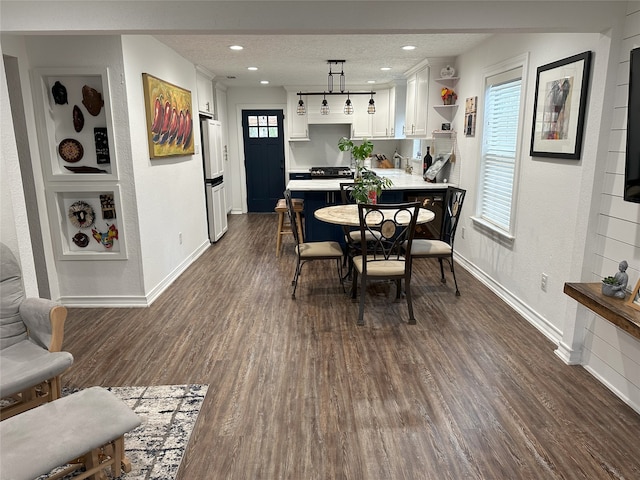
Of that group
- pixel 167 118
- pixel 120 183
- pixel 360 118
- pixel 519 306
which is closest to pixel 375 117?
pixel 360 118

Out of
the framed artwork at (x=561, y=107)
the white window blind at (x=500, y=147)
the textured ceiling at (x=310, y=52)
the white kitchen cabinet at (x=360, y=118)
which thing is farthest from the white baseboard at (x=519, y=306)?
the white kitchen cabinet at (x=360, y=118)

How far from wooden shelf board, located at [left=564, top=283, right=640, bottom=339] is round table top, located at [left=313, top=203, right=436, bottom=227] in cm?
150

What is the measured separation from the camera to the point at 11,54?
10.9ft

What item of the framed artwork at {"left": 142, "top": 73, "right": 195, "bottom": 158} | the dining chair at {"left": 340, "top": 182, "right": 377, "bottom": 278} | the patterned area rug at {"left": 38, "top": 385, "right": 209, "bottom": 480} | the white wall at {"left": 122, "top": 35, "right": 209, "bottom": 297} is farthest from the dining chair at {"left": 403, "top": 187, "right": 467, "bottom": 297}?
the framed artwork at {"left": 142, "top": 73, "right": 195, "bottom": 158}

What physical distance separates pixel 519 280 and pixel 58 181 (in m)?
4.07

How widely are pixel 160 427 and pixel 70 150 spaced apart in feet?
8.48

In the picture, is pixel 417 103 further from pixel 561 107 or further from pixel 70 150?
pixel 70 150

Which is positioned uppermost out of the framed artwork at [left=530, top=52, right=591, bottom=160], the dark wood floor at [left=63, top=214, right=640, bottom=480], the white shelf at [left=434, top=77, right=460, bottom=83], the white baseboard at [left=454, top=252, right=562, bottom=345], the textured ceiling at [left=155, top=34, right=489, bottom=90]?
the textured ceiling at [left=155, top=34, right=489, bottom=90]

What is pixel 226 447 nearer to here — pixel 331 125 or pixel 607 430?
pixel 607 430

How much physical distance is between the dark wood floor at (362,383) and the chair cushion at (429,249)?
1.41ft

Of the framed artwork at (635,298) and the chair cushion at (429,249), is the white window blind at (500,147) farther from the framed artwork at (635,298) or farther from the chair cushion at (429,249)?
the framed artwork at (635,298)

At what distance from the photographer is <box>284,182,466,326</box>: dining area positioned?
347cm

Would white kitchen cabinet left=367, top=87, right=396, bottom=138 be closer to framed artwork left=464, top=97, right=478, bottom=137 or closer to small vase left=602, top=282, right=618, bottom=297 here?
framed artwork left=464, top=97, right=478, bottom=137

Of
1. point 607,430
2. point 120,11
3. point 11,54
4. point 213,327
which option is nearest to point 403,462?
point 607,430
